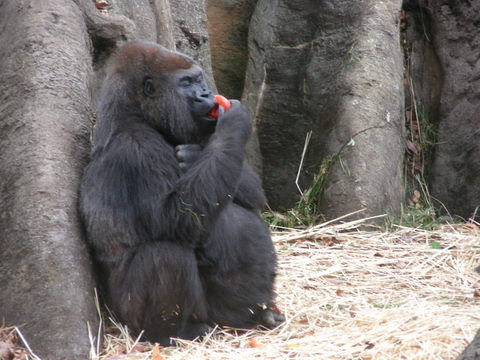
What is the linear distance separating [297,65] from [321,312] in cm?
334

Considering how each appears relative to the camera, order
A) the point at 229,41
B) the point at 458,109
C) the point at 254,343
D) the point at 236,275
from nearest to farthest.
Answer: the point at 254,343
the point at 236,275
the point at 458,109
the point at 229,41

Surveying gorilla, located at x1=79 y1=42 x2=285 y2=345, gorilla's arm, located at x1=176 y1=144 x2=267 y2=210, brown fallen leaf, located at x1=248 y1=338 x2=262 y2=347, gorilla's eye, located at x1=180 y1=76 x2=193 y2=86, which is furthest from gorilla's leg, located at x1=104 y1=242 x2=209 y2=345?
gorilla's eye, located at x1=180 y1=76 x2=193 y2=86

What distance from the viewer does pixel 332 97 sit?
655 centimetres

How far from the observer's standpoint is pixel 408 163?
7082 mm

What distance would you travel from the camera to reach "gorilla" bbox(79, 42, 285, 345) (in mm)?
3697

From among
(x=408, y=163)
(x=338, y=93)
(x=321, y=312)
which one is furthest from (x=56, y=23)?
(x=408, y=163)

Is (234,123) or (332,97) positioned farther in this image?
(332,97)

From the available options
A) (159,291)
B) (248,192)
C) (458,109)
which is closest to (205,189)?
(159,291)

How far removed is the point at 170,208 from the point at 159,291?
41cm

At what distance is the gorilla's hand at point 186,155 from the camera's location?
12.5 ft

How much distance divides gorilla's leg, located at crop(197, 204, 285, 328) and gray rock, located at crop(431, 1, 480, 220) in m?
3.28

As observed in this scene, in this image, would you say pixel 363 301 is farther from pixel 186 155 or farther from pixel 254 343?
pixel 186 155

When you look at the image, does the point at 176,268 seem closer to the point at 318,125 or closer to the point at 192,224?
the point at 192,224

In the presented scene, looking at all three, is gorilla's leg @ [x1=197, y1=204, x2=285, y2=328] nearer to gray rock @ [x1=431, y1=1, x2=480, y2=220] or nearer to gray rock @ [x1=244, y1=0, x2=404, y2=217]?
gray rock @ [x1=244, y1=0, x2=404, y2=217]
